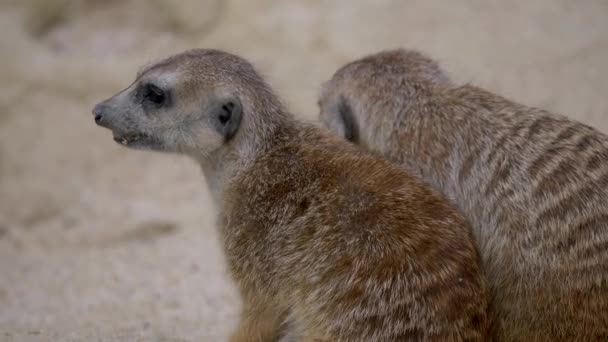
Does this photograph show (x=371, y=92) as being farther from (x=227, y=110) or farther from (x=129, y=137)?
(x=129, y=137)

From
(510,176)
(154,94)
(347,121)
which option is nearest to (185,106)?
(154,94)

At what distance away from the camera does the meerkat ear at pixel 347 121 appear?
128 inches

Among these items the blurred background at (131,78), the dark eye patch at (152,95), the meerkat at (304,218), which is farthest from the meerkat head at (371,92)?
the blurred background at (131,78)

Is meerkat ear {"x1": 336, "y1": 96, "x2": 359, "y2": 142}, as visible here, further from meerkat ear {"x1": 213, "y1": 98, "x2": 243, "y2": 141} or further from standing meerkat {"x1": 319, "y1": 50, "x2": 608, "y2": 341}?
meerkat ear {"x1": 213, "y1": 98, "x2": 243, "y2": 141}

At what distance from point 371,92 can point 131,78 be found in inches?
121

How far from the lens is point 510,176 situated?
110 inches

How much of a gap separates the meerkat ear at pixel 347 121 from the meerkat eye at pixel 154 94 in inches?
27.5

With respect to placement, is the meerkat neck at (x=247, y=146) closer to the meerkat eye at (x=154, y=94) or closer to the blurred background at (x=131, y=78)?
the meerkat eye at (x=154, y=94)

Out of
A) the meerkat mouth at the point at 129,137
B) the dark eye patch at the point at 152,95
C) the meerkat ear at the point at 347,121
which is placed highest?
the dark eye patch at the point at 152,95

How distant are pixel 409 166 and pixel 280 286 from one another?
65cm

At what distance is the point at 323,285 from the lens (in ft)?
8.08

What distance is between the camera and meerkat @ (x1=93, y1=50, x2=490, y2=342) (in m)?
2.38

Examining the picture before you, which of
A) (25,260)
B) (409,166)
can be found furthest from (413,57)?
(25,260)

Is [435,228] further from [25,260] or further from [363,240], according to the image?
[25,260]
